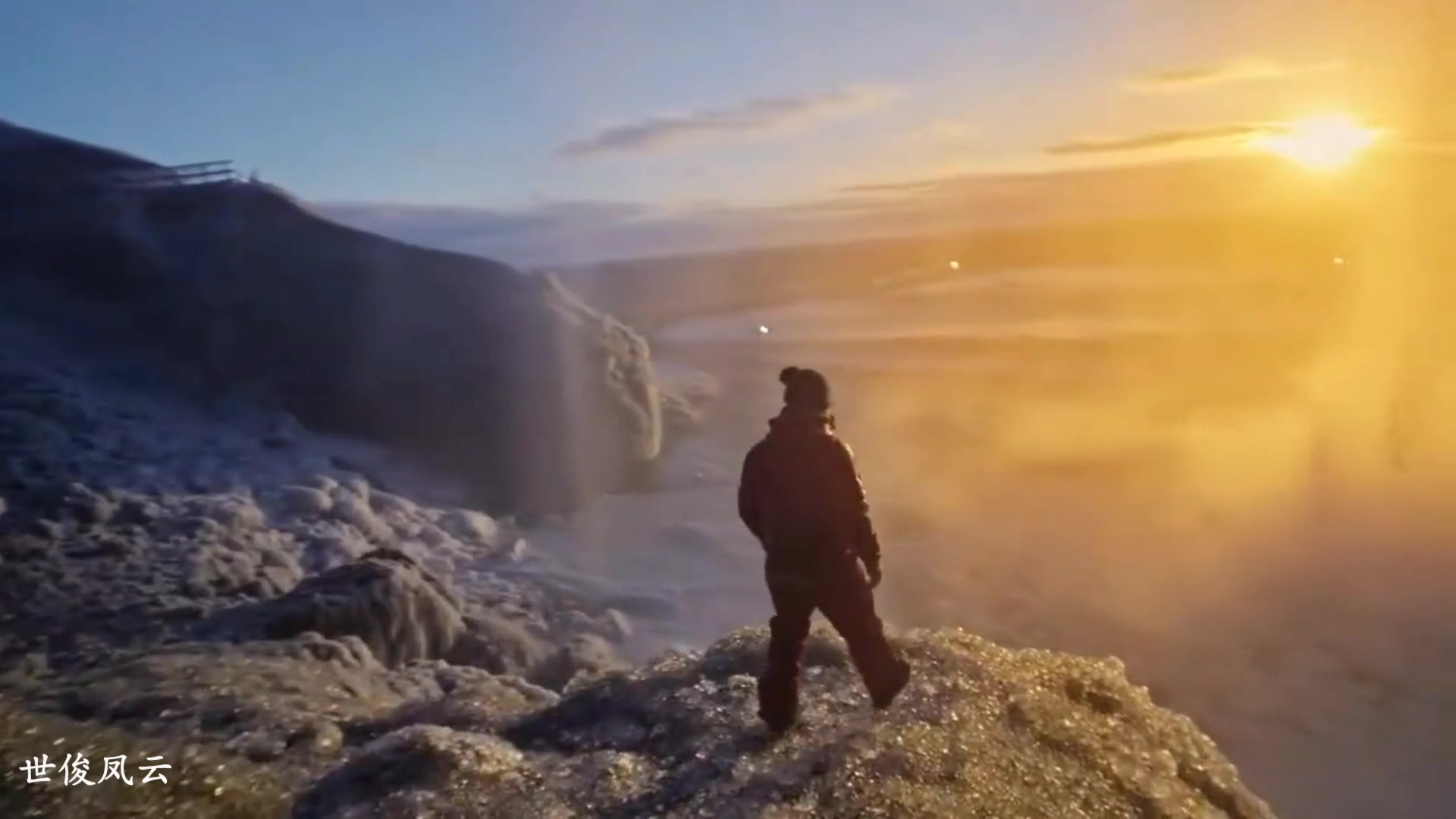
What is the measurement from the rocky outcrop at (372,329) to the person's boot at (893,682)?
1070 cm

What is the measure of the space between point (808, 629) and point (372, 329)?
12642 mm

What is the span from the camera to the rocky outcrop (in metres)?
16.9

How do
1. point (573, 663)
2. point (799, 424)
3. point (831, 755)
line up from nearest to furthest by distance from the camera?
point (831, 755) → point (799, 424) → point (573, 663)

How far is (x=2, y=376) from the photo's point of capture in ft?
47.7

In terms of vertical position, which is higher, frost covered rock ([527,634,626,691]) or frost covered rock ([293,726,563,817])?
frost covered rock ([293,726,563,817])

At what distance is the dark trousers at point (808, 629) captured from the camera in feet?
20.2

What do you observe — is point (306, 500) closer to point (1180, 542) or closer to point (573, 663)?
point (573, 663)

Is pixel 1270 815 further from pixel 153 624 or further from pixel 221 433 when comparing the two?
pixel 221 433

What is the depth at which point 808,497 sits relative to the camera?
607cm

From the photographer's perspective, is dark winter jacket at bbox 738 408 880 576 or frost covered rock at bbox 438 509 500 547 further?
frost covered rock at bbox 438 509 500 547

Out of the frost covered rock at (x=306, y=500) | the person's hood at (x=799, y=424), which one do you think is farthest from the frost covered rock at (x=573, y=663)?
the person's hood at (x=799, y=424)

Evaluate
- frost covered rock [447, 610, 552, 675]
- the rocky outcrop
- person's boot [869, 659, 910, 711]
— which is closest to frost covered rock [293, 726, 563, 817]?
person's boot [869, 659, 910, 711]

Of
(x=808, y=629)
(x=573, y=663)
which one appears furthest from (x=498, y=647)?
(x=808, y=629)

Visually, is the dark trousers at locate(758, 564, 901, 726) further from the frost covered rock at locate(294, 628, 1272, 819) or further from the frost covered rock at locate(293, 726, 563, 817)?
the frost covered rock at locate(293, 726, 563, 817)
